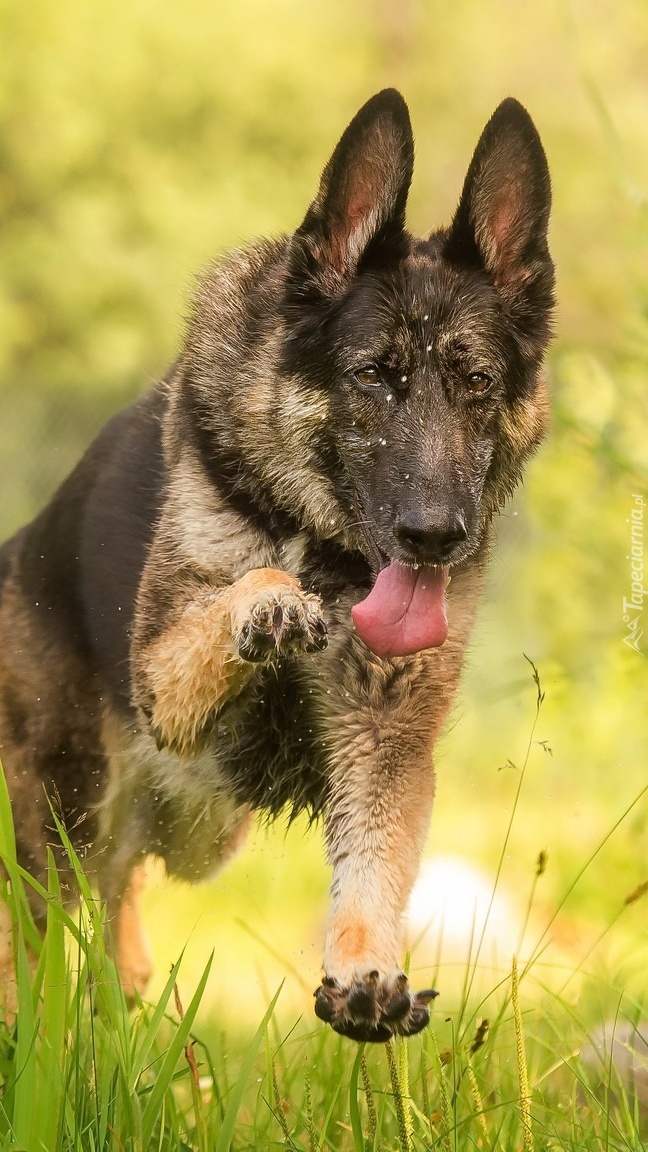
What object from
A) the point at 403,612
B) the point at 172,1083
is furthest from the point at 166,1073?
the point at 403,612

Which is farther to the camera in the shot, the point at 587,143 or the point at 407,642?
the point at 587,143

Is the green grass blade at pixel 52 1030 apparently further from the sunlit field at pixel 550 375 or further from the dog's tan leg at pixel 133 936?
the dog's tan leg at pixel 133 936

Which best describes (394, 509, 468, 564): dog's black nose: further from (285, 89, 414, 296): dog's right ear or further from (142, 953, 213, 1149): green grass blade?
(142, 953, 213, 1149): green grass blade

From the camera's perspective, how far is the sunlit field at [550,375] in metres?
3.60

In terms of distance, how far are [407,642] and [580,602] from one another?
332 centimetres

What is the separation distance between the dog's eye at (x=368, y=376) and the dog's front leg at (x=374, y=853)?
2.92 ft

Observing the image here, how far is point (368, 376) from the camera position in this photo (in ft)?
10.8

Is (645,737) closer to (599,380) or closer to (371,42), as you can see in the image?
(599,380)

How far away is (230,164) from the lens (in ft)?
17.0

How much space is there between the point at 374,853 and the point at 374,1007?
59 cm

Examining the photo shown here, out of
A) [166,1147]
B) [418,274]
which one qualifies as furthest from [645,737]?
[166,1147]

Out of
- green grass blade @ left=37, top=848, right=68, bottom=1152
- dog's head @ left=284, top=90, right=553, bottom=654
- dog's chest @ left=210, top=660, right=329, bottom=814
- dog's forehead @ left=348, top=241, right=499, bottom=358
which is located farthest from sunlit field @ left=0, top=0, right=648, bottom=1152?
dog's forehead @ left=348, top=241, right=499, bottom=358

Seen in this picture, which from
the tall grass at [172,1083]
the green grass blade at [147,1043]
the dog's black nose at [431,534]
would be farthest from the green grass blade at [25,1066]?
the dog's black nose at [431,534]

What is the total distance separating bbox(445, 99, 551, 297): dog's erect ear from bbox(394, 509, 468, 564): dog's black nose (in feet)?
2.80
